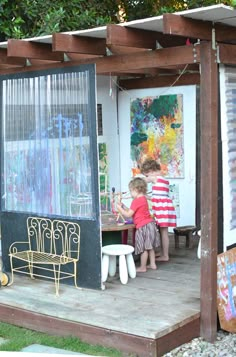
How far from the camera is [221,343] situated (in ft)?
18.4

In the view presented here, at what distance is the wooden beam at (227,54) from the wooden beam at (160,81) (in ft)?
10.2

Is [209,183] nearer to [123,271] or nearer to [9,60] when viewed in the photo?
[123,271]

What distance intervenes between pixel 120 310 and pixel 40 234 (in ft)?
5.00

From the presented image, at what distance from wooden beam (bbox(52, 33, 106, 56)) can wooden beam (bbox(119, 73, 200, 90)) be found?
283cm

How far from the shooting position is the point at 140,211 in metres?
6.99

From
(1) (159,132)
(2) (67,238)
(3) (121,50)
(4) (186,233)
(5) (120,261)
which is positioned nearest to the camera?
(3) (121,50)

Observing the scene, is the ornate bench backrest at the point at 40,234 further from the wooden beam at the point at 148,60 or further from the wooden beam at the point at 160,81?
the wooden beam at the point at 160,81

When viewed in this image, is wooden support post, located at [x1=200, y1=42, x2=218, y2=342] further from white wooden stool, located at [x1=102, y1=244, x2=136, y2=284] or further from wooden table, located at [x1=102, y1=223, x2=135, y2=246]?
wooden table, located at [x1=102, y1=223, x2=135, y2=246]

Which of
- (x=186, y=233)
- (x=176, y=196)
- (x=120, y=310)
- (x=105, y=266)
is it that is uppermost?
(x=176, y=196)

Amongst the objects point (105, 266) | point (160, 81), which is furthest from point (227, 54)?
point (160, 81)

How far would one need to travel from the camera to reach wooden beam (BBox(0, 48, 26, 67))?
6879 millimetres

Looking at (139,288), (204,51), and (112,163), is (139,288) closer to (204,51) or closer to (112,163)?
(204,51)

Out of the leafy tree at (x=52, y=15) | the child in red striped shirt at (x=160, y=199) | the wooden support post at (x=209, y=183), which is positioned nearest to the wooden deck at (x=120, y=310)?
the wooden support post at (x=209, y=183)

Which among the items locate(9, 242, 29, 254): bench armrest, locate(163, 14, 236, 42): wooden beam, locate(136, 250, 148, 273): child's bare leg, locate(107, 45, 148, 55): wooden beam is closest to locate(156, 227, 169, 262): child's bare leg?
locate(136, 250, 148, 273): child's bare leg
